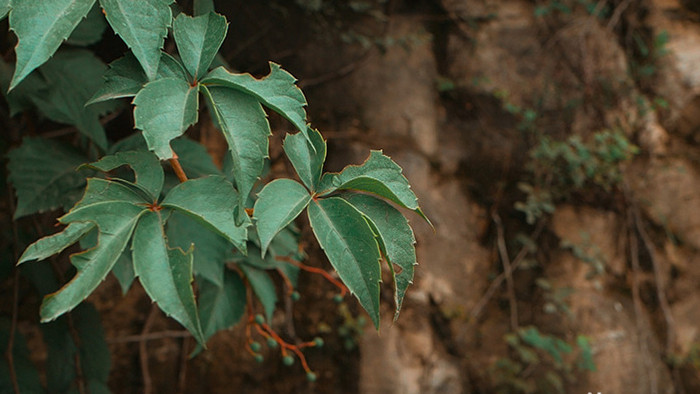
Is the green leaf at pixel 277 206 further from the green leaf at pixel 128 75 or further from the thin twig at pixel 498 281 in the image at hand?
the thin twig at pixel 498 281

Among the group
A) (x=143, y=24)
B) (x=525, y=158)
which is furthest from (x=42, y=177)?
(x=525, y=158)

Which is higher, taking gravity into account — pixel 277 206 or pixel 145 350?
pixel 277 206

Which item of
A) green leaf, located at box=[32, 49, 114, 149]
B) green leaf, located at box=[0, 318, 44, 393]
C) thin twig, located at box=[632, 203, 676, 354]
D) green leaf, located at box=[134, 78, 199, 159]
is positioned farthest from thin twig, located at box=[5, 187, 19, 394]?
thin twig, located at box=[632, 203, 676, 354]

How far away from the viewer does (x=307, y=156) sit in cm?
57

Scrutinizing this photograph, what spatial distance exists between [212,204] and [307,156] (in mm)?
114

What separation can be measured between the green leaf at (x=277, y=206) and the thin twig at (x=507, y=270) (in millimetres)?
1600

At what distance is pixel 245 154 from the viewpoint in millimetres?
492

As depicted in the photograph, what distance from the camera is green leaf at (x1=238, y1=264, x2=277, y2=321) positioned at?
0.94 m

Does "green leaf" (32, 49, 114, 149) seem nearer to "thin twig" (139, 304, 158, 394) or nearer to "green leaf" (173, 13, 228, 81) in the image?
"green leaf" (173, 13, 228, 81)

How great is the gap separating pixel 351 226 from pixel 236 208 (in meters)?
0.11

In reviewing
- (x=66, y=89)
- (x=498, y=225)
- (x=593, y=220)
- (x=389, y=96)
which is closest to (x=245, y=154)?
(x=66, y=89)

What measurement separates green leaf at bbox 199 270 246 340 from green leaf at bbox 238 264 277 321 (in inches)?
1.2

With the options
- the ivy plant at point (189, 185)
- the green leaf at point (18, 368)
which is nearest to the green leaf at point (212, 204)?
the ivy plant at point (189, 185)

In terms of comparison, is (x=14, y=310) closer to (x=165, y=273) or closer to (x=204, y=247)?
(x=204, y=247)
